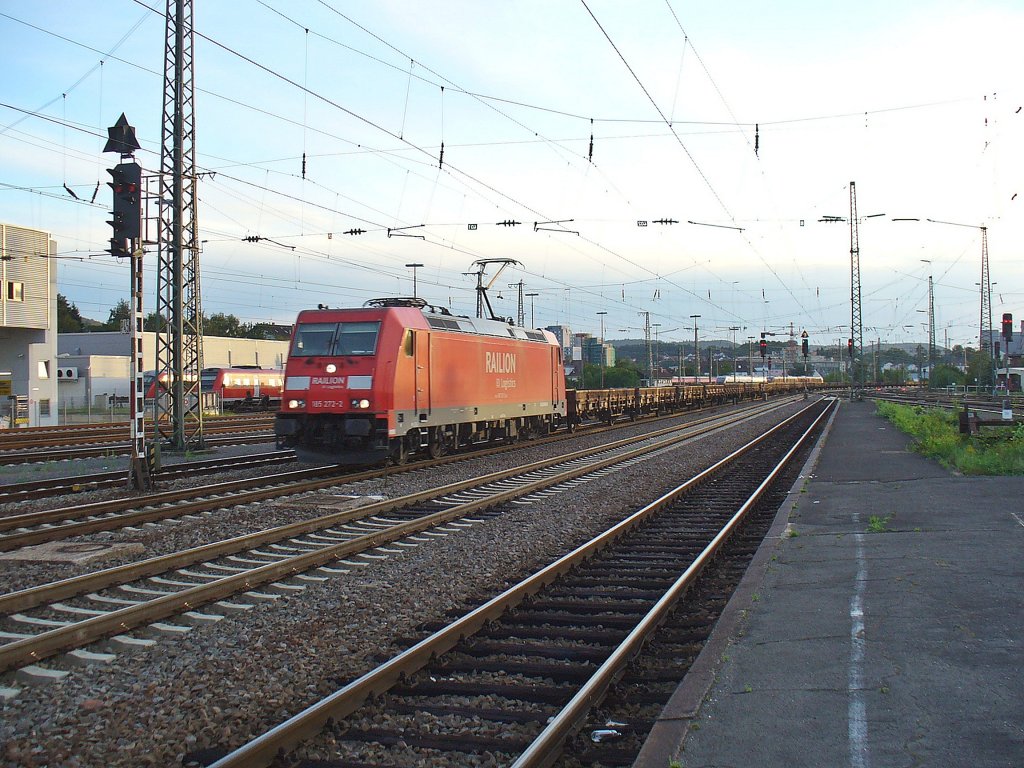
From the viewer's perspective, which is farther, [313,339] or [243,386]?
[243,386]

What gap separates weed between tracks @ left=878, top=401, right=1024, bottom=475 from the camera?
53.6ft

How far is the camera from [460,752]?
4.59 meters

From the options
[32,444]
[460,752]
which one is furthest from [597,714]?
[32,444]

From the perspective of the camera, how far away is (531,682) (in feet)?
18.5

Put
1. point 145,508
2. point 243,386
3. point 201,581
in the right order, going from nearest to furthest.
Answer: point 201,581 < point 145,508 < point 243,386

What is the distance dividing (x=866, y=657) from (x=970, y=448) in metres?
14.9

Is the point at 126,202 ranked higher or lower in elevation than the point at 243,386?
higher

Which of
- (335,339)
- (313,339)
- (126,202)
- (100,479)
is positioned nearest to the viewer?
(126,202)

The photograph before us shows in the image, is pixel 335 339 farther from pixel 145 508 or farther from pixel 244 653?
pixel 244 653

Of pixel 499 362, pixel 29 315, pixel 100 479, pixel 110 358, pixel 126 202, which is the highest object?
pixel 29 315

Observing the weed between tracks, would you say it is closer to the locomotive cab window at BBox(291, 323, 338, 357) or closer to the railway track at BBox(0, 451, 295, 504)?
the locomotive cab window at BBox(291, 323, 338, 357)

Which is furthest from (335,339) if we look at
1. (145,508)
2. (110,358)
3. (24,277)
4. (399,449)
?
(110,358)

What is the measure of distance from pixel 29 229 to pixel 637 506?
131 feet

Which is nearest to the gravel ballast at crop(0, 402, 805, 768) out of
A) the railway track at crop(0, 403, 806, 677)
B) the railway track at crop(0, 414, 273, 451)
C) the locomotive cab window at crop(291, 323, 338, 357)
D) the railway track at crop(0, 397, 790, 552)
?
the railway track at crop(0, 403, 806, 677)
